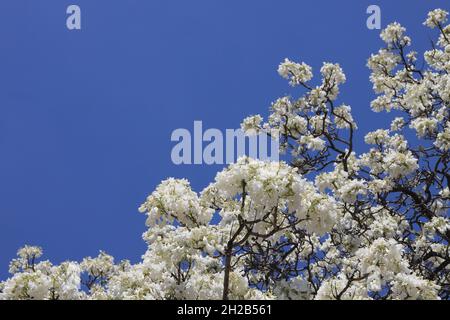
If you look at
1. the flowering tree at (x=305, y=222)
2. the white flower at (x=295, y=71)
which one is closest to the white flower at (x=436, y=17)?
the flowering tree at (x=305, y=222)

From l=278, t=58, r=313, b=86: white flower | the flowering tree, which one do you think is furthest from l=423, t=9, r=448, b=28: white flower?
l=278, t=58, r=313, b=86: white flower

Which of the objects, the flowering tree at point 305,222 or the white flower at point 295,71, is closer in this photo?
the flowering tree at point 305,222

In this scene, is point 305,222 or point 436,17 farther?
point 436,17

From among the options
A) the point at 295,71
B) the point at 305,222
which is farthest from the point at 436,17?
the point at 305,222

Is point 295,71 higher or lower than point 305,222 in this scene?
higher

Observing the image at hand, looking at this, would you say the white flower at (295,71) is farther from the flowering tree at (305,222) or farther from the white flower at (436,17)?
the white flower at (436,17)

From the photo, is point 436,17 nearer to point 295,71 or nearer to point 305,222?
point 295,71

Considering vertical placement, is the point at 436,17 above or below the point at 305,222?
above

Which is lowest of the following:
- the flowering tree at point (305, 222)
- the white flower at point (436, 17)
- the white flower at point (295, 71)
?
the flowering tree at point (305, 222)

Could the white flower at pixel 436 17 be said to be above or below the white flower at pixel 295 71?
above

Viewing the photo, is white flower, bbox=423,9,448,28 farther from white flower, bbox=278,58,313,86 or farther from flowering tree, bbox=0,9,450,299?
white flower, bbox=278,58,313,86

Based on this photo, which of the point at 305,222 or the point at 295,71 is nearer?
the point at 305,222

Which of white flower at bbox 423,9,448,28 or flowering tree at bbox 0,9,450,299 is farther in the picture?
white flower at bbox 423,9,448,28
